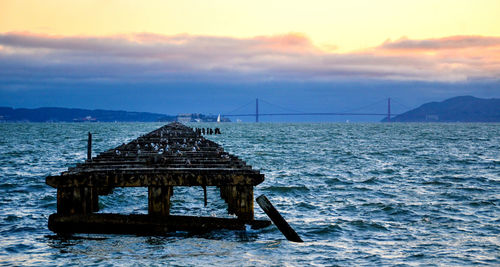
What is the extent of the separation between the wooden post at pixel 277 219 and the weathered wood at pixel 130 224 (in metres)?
1.09

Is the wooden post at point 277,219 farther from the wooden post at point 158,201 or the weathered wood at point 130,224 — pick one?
the wooden post at point 158,201

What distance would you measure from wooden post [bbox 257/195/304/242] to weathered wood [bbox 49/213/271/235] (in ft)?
3.57

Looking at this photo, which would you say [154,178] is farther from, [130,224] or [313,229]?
[313,229]

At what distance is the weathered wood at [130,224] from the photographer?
13414 mm

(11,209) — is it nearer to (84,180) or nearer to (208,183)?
(84,180)

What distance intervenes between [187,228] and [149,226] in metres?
0.93

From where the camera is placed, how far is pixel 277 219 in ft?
44.3

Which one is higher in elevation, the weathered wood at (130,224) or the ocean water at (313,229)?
the weathered wood at (130,224)

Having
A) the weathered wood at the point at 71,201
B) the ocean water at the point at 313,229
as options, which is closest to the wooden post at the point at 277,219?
the ocean water at the point at 313,229

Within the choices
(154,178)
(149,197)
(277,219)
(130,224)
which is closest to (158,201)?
(149,197)

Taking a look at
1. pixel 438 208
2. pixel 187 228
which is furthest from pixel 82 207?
pixel 438 208

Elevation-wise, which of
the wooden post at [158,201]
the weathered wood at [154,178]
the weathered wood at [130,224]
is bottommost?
the weathered wood at [130,224]

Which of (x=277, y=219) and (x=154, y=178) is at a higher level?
(x=154, y=178)

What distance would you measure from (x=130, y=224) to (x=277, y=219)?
11.8ft
